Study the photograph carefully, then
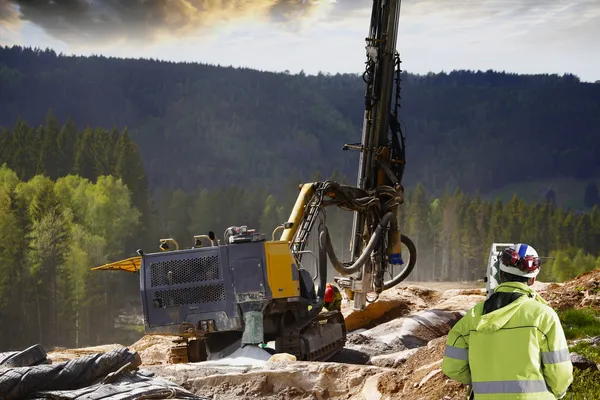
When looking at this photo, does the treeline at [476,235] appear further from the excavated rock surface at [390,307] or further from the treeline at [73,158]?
the excavated rock surface at [390,307]

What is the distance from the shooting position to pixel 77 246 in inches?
1992

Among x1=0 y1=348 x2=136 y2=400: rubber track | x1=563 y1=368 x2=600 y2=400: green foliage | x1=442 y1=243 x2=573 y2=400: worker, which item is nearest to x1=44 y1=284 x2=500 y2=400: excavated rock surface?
x1=563 y1=368 x2=600 y2=400: green foliage

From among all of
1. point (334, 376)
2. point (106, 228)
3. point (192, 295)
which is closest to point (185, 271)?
point (192, 295)

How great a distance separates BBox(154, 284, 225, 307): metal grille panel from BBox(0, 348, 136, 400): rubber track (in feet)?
14.7

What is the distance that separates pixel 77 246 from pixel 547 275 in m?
44.9

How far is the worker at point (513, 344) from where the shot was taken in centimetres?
527

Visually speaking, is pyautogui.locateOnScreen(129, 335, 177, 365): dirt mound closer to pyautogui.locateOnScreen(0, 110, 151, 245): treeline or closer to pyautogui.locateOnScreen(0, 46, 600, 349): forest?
pyautogui.locateOnScreen(0, 46, 600, 349): forest

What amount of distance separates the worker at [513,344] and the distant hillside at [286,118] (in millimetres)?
112903

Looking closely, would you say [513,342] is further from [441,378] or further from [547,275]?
[547,275]

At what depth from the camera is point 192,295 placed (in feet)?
49.1

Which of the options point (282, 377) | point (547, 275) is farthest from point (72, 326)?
point (547, 275)

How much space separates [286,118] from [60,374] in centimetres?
15581

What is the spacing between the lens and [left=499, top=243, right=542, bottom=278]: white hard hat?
221 inches

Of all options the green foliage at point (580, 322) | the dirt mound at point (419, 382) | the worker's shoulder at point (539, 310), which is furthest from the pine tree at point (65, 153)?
the worker's shoulder at point (539, 310)
